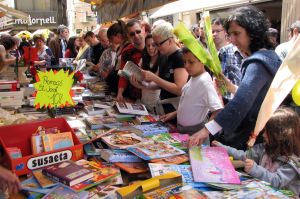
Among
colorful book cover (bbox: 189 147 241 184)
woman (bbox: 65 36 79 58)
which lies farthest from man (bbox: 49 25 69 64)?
colorful book cover (bbox: 189 147 241 184)

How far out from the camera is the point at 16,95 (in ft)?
9.76

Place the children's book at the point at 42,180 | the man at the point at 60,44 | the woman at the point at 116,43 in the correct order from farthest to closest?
1. the man at the point at 60,44
2. the woman at the point at 116,43
3. the children's book at the point at 42,180

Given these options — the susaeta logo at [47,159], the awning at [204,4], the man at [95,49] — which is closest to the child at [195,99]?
the susaeta logo at [47,159]

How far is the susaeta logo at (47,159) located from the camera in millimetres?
1542

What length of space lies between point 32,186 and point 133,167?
472mm

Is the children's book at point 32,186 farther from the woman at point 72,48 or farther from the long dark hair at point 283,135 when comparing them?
the woman at point 72,48

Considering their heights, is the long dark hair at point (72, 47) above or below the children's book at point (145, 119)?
above

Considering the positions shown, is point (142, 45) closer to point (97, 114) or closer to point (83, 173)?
point (97, 114)

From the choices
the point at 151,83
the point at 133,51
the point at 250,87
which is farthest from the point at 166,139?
the point at 133,51

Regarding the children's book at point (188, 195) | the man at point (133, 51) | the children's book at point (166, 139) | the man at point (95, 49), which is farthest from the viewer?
the man at point (95, 49)

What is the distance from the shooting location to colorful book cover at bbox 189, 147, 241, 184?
142 cm

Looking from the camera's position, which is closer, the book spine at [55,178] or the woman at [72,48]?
the book spine at [55,178]

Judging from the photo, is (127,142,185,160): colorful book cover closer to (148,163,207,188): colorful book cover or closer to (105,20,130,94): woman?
(148,163,207,188): colorful book cover

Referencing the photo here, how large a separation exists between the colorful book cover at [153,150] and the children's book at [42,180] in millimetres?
450
